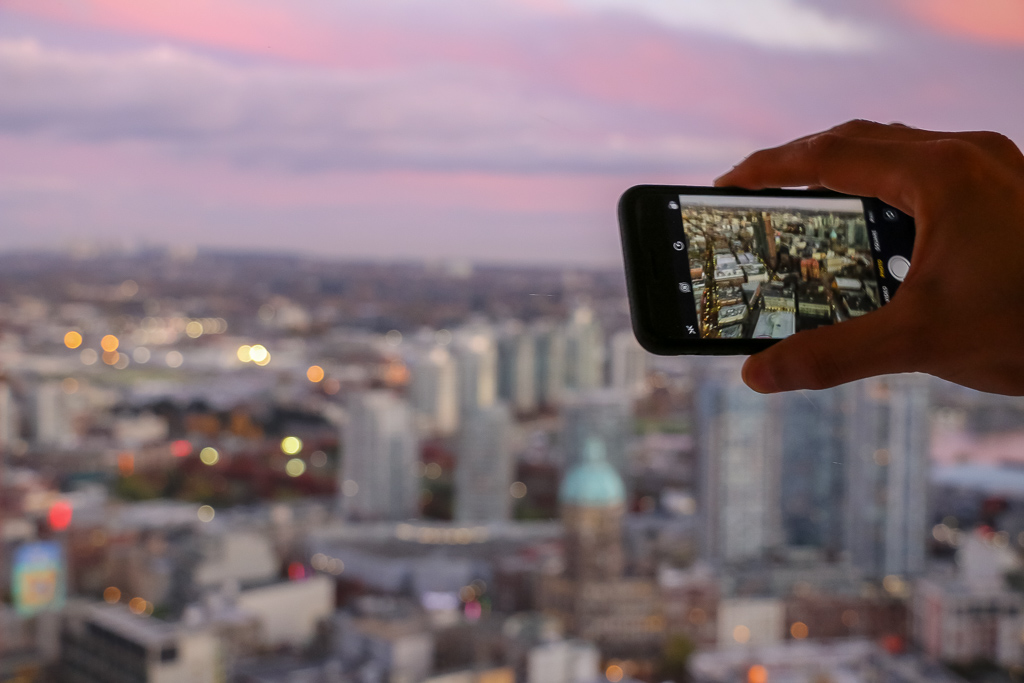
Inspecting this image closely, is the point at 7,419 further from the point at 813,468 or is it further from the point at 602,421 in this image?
the point at 813,468

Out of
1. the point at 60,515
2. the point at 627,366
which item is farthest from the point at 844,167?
the point at 60,515

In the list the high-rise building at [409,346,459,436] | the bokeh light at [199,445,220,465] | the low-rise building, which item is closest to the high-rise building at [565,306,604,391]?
the high-rise building at [409,346,459,436]

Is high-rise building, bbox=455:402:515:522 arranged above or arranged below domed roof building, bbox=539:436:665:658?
above

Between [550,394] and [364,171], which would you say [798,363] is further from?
[550,394]

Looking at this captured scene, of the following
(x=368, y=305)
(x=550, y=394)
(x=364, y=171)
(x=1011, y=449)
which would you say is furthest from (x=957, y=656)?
(x=364, y=171)

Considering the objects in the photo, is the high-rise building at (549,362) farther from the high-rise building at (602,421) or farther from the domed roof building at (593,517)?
the domed roof building at (593,517)

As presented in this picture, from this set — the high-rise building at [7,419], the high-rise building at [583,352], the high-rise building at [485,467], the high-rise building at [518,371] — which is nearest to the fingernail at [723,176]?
the high-rise building at [583,352]

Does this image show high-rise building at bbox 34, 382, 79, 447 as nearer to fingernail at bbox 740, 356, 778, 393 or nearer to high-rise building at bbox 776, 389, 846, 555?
high-rise building at bbox 776, 389, 846, 555
